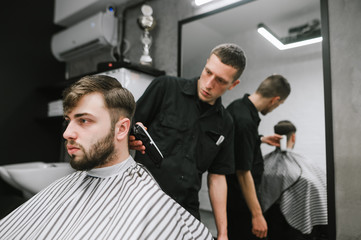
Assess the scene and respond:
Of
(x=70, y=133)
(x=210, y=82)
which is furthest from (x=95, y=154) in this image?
(x=210, y=82)

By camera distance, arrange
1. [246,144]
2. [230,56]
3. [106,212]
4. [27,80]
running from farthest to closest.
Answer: [27,80]
[246,144]
[230,56]
[106,212]

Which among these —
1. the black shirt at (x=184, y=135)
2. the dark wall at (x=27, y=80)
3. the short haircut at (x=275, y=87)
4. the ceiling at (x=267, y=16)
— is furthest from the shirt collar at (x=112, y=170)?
the dark wall at (x=27, y=80)

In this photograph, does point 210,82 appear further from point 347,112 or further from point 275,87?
point 347,112

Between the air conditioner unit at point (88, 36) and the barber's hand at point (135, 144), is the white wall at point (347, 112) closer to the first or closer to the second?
the barber's hand at point (135, 144)

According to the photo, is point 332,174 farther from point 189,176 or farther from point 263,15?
point 263,15

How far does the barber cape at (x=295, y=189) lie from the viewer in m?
1.58

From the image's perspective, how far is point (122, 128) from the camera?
3.73ft

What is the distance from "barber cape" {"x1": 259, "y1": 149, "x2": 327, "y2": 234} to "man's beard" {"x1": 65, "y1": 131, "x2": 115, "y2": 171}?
1.09 meters

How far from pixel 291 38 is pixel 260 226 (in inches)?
47.9

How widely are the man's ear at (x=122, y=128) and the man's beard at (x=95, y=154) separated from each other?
0.03 meters

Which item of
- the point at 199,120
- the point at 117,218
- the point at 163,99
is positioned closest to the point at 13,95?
the point at 163,99

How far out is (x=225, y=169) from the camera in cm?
160

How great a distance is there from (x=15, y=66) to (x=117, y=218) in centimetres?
279

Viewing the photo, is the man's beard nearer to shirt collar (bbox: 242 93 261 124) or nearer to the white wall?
shirt collar (bbox: 242 93 261 124)
